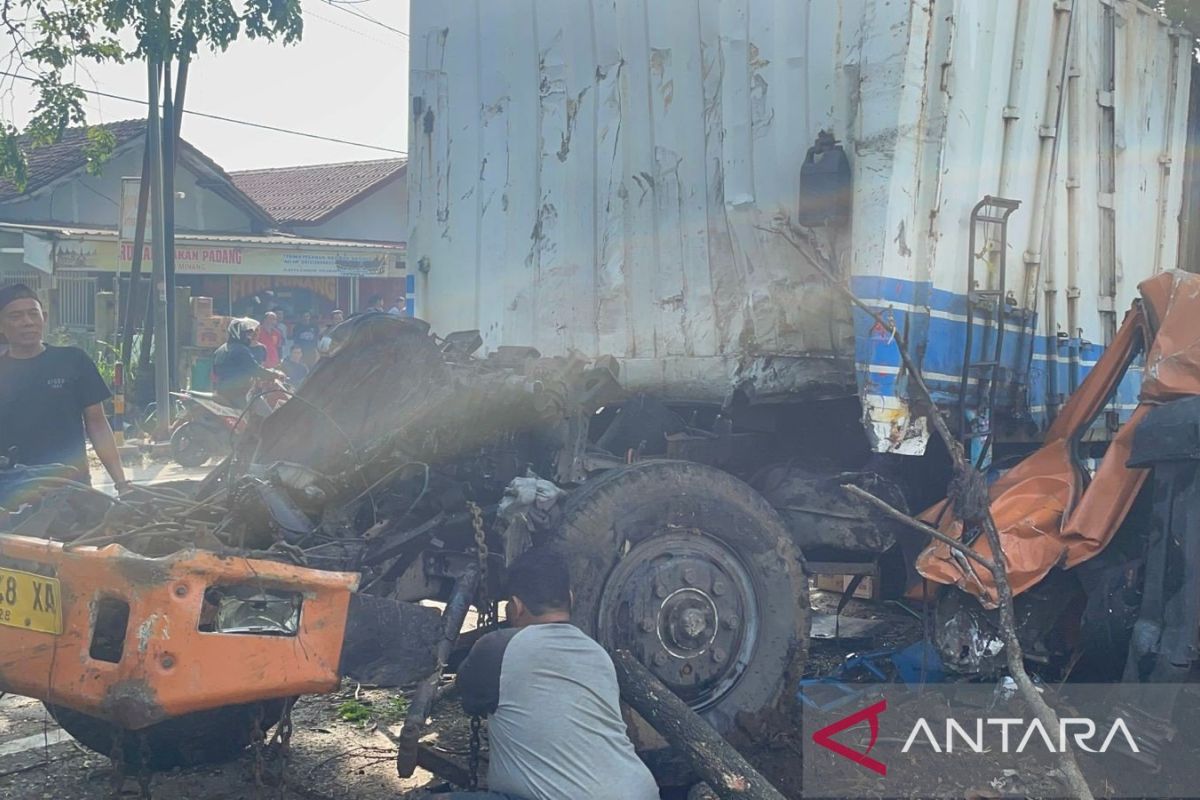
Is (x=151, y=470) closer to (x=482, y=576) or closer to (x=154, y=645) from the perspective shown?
(x=482, y=576)

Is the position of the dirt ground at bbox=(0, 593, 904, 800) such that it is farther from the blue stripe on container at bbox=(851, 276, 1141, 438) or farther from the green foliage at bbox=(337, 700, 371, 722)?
the blue stripe on container at bbox=(851, 276, 1141, 438)

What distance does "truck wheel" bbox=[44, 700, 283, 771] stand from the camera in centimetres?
394

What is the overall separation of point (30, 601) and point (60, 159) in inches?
963

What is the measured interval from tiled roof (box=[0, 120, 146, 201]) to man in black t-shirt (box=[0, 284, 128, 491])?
20.2 metres

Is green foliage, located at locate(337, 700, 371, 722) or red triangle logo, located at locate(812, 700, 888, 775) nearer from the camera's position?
red triangle logo, located at locate(812, 700, 888, 775)

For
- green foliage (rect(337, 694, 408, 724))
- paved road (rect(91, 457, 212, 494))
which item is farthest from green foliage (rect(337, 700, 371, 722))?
paved road (rect(91, 457, 212, 494))

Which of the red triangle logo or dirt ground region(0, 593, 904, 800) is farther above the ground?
the red triangle logo

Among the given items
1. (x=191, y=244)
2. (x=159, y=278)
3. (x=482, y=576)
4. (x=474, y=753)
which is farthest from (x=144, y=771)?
(x=191, y=244)

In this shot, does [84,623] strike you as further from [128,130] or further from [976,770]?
[128,130]

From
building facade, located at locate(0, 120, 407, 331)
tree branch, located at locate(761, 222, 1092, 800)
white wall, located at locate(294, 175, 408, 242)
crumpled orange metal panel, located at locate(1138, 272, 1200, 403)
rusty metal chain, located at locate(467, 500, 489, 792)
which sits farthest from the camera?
white wall, located at locate(294, 175, 408, 242)

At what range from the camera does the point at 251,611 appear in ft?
11.0

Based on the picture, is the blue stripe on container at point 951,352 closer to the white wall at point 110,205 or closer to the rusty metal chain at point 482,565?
the rusty metal chain at point 482,565

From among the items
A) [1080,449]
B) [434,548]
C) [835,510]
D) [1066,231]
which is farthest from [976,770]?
[1066,231]

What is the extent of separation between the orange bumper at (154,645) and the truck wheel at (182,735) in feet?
1.93
